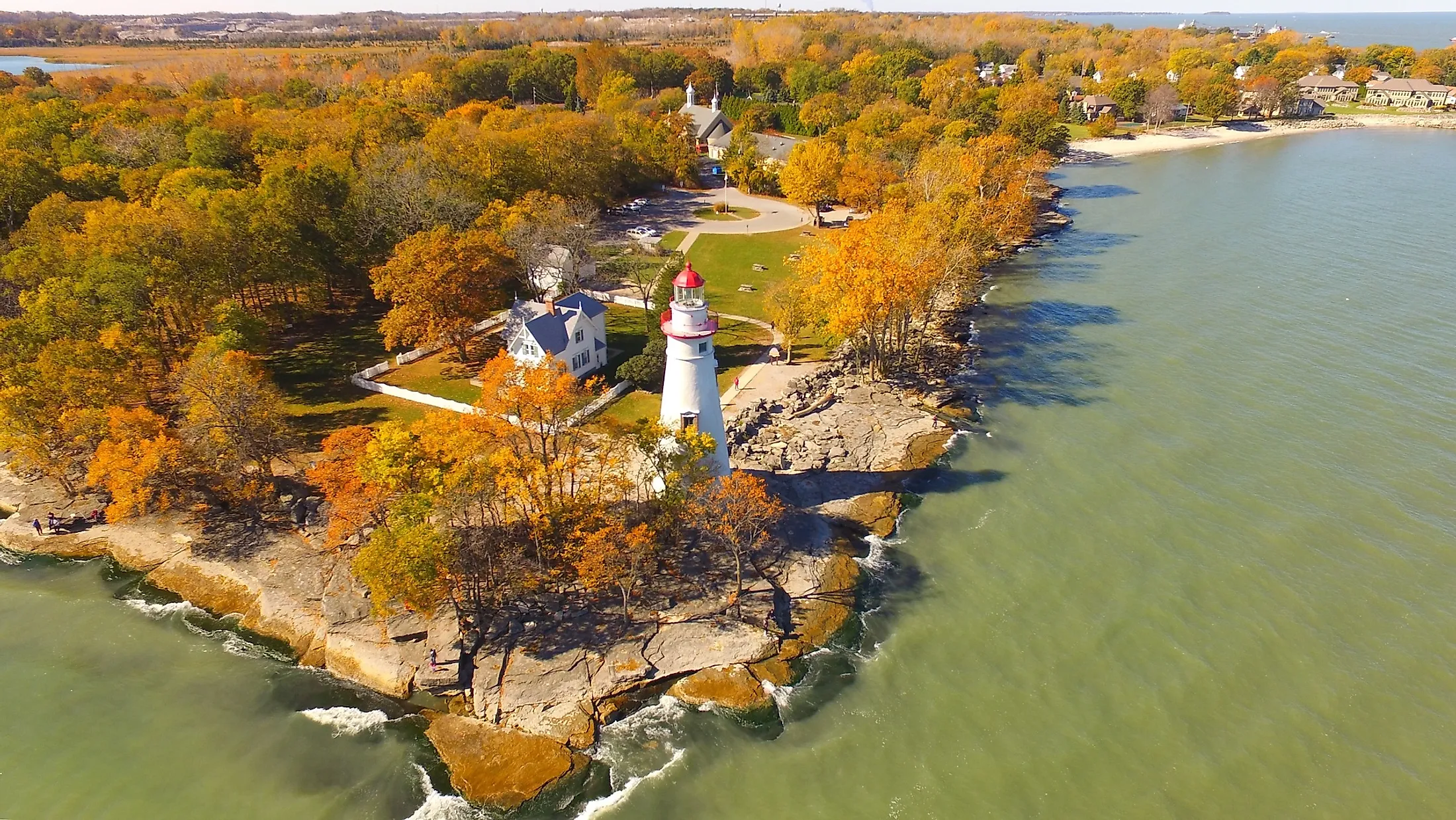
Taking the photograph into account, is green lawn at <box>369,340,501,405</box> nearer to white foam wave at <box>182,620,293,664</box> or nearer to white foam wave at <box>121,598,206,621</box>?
white foam wave at <box>121,598,206,621</box>

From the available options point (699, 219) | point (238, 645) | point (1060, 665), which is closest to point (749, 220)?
point (699, 219)

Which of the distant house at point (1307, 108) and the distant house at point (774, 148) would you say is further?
the distant house at point (1307, 108)

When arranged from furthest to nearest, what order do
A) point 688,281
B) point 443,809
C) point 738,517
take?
point 738,517 → point 688,281 → point 443,809

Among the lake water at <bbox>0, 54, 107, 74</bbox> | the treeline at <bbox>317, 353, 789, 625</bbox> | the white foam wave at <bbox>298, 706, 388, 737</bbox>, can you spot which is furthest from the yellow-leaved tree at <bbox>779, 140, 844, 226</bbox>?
the lake water at <bbox>0, 54, 107, 74</bbox>

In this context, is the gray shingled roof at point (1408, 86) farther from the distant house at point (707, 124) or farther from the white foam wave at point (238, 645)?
the white foam wave at point (238, 645)

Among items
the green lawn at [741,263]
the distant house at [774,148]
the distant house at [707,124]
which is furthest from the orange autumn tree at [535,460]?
the distant house at [707,124]

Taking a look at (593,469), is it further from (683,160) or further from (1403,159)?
(1403,159)

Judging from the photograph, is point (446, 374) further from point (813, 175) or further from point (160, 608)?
point (813, 175)

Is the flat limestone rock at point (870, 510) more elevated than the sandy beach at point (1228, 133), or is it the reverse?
the sandy beach at point (1228, 133)
